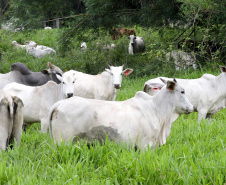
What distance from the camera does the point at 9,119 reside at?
4.13 metres

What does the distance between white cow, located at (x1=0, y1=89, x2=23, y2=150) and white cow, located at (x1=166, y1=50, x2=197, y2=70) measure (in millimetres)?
7112

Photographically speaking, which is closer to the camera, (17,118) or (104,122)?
(104,122)

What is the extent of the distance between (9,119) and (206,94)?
394 cm

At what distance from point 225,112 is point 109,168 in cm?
463

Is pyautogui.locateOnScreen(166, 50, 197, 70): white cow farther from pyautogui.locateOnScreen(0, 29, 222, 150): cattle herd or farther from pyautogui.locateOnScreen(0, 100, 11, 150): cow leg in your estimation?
pyautogui.locateOnScreen(0, 100, 11, 150): cow leg

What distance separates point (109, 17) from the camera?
38.5 feet

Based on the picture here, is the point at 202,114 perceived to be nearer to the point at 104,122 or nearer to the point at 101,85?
the point at 101,85

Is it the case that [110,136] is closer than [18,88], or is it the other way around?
[110,136]

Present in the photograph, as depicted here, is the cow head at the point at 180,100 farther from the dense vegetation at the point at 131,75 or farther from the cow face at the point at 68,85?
the cow face at the point at 68,85

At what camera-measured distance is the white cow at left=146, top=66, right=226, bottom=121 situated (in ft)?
22.1

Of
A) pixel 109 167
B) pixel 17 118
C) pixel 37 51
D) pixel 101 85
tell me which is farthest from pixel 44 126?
pixel 37 51

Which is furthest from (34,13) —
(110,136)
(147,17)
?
(110,136)

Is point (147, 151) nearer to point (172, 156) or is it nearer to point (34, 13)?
point (172, 156)

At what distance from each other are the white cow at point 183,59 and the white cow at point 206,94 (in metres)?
3.67
